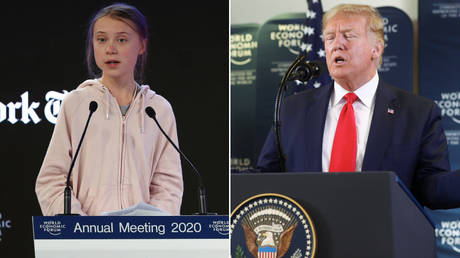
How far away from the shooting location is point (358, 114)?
324cm

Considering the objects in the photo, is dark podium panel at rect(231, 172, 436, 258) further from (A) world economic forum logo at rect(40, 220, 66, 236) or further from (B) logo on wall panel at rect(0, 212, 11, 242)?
(B) logo on wall panel at rect(0, 212, 11, 242)

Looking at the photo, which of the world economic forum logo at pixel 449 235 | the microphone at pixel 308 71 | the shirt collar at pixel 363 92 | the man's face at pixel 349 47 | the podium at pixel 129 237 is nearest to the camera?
the podium at pixel 129 237

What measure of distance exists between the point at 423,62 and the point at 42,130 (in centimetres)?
375

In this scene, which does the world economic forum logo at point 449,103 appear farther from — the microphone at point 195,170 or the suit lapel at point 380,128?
the microphone at point 195,170

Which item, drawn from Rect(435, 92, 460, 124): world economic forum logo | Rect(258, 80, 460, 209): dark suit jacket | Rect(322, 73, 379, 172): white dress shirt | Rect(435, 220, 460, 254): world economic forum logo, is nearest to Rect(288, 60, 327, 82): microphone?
Rect(258, 80, 460, 209): dark suit jacket

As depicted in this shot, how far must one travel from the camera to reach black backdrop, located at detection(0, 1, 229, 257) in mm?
1894

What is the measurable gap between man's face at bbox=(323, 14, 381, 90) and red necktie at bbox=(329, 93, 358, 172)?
0.38 meters

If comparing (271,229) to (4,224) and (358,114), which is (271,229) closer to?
(4,224)

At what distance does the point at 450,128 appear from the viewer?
4863 millimetres

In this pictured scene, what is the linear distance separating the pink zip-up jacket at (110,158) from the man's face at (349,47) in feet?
5.69

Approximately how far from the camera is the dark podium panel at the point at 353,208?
1.80 m

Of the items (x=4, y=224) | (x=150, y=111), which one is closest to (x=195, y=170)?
(x=150, y=111)

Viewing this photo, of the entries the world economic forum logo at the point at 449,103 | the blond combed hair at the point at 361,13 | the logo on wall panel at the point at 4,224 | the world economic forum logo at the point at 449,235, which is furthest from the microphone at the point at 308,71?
the world economic forum logo at the point at 449,235

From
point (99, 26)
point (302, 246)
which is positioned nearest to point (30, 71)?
point (99, 26)
